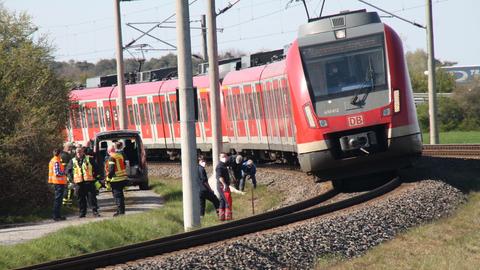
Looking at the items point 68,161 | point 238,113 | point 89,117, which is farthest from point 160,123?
point 68,161

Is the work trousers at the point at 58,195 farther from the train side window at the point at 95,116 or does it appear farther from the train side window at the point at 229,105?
the train side window at the point at 95,116

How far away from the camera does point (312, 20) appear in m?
23.9

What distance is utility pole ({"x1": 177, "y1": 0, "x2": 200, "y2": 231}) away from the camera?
1903 cm

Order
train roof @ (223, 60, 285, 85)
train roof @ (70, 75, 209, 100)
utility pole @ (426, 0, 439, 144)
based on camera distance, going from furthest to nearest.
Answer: utility pole @ (426, 0, 439, 144), train roof @ (70, 75, 209, 100), train roof @ (223, 60, 285, 85)

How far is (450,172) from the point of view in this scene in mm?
26703

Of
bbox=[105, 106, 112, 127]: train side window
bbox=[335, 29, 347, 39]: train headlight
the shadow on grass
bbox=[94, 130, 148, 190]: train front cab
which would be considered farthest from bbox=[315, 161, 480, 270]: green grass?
bbox=[105, 106, 112, 127]: train side window

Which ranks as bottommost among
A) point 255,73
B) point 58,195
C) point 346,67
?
point 58,195

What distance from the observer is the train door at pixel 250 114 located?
3428cm

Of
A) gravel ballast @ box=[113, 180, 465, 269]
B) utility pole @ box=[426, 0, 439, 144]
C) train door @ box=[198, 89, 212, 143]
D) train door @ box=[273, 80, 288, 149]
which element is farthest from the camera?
utility pole @ box=[426, 0, 439, 144]

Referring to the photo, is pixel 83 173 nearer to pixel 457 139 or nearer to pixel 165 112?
pixel 165 112

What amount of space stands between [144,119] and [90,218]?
78.1 ft

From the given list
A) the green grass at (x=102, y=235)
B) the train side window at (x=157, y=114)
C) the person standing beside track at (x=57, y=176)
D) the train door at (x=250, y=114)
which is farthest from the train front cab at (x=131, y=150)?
the train side window at (x=157, y=114)

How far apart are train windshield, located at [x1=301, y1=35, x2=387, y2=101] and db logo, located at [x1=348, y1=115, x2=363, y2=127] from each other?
20.7 inches

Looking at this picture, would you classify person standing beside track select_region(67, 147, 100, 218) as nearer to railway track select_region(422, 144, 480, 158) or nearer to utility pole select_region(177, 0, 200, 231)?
utility pole select_region(177, 0, 200, 231)
